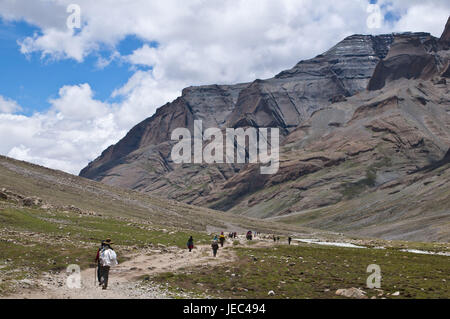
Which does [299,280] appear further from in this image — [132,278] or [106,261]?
[106,261]

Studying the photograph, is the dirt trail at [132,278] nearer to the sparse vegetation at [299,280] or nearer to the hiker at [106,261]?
the hiker at [106,261]

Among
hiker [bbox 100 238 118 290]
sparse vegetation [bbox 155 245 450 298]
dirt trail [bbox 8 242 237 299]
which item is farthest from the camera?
sparse vegetation [bbox 155 245 450 298]

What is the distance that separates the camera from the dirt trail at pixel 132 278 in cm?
2553

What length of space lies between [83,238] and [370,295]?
1357 inches

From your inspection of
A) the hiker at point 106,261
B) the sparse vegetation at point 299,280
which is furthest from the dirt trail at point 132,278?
the sparse vegetation at point 299,280

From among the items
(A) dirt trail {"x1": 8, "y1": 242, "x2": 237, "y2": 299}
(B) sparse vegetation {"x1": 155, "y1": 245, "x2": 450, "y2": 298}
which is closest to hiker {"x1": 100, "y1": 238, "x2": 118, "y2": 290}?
(A) dirt trail {"x1": 8, "y1": 242, "x2": 237, "y2": 299}

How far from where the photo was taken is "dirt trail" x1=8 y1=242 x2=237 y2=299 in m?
25.5

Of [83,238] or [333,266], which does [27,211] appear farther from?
[333,266]

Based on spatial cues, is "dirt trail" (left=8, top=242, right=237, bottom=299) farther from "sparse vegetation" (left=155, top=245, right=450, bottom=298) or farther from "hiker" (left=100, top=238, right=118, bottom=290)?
"sparse vegetation" (left=155, top=245, right=450, bottom=298)

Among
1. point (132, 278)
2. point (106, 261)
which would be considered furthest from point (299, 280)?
point (106, 261)

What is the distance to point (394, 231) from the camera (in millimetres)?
180250

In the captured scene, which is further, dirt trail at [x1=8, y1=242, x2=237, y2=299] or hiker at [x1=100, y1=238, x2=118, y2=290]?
hiker at [x1=100, y1=238, x2=118, y2=290]

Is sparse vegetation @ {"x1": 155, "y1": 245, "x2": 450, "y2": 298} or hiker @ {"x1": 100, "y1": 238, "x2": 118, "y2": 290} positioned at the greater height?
hiker @ {"x1": 100, "y1": 238, "x2": 118, "y2": 290}
